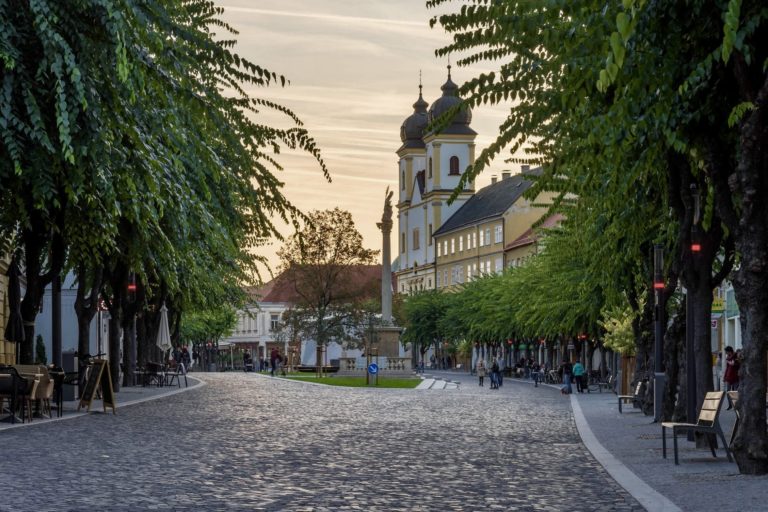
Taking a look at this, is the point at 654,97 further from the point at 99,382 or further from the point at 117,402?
the point at 117,402

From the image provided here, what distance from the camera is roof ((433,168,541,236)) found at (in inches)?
5699

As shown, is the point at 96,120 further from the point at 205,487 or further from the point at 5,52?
the point at 205,487

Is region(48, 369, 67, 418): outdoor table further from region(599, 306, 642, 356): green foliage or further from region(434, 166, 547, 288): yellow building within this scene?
region(434, 166, 547, 288): yellow building

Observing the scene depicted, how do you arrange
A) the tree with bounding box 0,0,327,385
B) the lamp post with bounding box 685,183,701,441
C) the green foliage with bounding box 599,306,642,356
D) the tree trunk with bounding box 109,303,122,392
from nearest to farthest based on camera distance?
the tree with bounding box 0,0,327,385 < the lamp post with bounding box 685,183,701,441 < the tree trunk with bounding box 109,303,122,392 < the green foliage with bounding box 599,306,642,356

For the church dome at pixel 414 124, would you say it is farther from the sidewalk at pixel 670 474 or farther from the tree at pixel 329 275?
the sidewalk at pixel 670 474

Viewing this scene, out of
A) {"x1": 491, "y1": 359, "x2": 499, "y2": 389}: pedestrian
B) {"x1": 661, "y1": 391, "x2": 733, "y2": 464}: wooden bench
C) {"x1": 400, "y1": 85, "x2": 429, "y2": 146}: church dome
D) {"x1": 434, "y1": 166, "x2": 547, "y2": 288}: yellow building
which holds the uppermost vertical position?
{"x1": 400, "y1": 85, "x2": 429, "y2": 146}: church dome

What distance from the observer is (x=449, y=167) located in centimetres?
17062

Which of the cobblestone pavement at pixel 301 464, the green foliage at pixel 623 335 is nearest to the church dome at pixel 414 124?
the green foliage at pixel 623 335

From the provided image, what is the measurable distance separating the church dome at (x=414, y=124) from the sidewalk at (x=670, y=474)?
154202mm

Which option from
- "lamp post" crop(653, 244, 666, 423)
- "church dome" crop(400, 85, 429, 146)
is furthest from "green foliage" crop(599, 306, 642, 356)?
"church dome" crop(400, 85, 429, 146)

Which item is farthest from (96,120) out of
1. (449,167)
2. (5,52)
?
(449,167)

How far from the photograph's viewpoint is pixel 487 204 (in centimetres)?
15488

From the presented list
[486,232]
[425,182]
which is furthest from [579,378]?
[425,182]

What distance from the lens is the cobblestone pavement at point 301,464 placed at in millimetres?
13688
